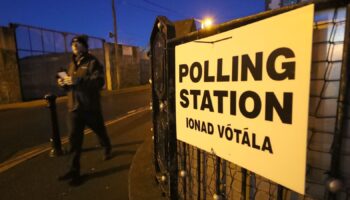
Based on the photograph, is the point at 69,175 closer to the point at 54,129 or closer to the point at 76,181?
the point at 76,181

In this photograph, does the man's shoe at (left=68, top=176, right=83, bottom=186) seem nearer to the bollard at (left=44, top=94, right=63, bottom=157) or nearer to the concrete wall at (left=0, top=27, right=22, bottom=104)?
the bollard at (left=44, top=94, right=63, bottom=157)

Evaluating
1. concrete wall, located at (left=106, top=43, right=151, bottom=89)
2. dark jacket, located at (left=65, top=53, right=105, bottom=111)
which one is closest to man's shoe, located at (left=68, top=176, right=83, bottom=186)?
dark jacket, located at (left=65, top=53, right=105, bottom=111)

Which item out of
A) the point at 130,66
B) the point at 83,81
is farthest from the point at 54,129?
the point at 130,66

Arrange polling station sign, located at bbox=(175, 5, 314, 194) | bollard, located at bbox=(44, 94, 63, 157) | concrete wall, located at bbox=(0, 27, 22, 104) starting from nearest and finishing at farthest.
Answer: polling station sign, located at bbox=(175, 5, 314, 194)
bollard, located at bbox=(44, 94, 63, 157)
concrete wall, located at bbox=(0, 27, 22, 104)

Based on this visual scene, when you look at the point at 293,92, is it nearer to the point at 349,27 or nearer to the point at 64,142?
the point at 349,27

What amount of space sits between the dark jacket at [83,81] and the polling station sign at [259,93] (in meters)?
2.30

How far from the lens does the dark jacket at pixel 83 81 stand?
11.5 ft

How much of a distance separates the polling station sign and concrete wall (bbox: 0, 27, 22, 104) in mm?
16053

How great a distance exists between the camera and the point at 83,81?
3.54m

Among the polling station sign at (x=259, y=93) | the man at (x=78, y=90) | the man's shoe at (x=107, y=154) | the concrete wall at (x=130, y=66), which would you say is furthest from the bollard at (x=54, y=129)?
the concrete wall at (x=130, y=66)

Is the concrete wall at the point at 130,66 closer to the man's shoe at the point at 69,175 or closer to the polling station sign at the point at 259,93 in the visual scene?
the man's shoe at the point at 69,175

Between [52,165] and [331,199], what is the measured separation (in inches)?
167

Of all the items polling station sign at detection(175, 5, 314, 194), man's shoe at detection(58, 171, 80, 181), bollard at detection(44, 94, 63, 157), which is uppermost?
polling station sign at detection(175, 5, 314, 194)

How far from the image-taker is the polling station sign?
3.41 feet
